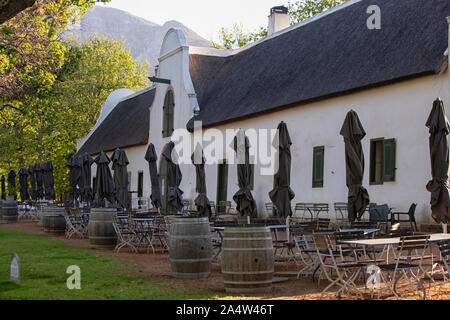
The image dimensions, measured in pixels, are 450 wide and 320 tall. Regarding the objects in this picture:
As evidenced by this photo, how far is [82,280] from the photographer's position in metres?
9.60

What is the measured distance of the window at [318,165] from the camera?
66.1ft

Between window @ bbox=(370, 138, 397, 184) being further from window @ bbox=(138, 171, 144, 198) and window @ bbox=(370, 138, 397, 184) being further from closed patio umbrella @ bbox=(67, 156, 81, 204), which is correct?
window @ bbox=(138, 171, 144, 198)

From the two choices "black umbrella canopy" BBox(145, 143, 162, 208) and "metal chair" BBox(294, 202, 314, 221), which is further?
"black umbrella canopy" BBox(145, 143, 162, 208)

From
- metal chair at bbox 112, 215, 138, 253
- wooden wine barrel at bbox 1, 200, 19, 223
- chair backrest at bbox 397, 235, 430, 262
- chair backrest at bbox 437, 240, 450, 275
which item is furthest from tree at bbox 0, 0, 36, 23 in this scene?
wooden wine barrel at bbox 1, 200, 19, 223

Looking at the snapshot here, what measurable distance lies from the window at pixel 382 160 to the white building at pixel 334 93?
0.03 m

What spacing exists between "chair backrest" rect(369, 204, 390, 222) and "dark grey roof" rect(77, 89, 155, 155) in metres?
19.8

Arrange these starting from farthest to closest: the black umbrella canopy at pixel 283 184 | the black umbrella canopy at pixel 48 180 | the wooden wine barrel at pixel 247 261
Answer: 1. the black umbrella canopy at pixel 48 180
2. the black umbrella canopy at pixel 283 184
3. the wooden wine barrel at pixel 247 261

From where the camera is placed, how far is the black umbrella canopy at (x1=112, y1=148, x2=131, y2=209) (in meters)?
20.1

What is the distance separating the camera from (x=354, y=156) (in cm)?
1241

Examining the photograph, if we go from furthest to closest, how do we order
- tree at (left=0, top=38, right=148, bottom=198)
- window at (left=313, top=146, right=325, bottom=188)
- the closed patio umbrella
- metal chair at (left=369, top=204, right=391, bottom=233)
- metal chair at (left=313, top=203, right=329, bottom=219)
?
tree at (left=0, top=38, right=148, bottom=198)
the closed patio umbrella
window at (left=313, top=146, right=325, bottom=188)
metal chair at (left=313, top=203, right=329, bottom=219)
metal chair at (left=369, top=204, right=391, bottom=233)

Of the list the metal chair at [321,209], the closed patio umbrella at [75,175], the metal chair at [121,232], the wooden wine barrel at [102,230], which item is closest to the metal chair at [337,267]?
the metal chair at [121,232]

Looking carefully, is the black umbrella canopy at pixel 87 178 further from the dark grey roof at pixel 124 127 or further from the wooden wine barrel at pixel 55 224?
the dark grey roof at pixel 124 127

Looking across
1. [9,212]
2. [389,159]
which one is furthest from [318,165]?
[9,212]
